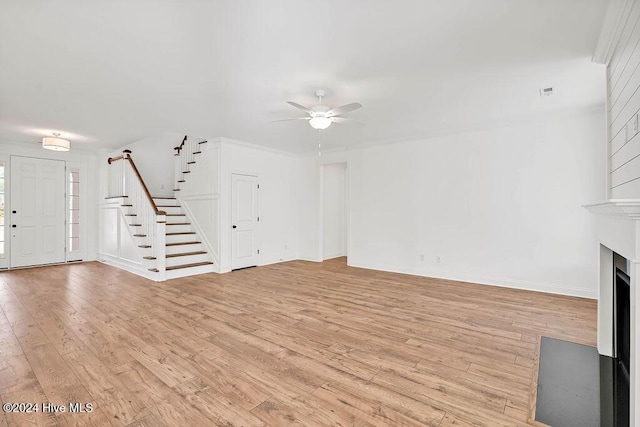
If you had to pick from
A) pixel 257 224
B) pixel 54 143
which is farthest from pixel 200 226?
pixel 54 143

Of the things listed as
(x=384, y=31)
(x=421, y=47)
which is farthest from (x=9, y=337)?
(x=421, y=47)

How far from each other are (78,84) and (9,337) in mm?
2775

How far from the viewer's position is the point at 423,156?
573 cm

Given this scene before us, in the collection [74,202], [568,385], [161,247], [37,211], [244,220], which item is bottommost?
[568,385]

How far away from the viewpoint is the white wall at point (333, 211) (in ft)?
25.8

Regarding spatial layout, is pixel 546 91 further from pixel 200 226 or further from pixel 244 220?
pixel 200 226

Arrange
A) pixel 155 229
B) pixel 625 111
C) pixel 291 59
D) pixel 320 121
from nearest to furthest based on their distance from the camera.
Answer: pixel 625 111 → pixel 291 59 → pixel 320 121 → pixel 155 229

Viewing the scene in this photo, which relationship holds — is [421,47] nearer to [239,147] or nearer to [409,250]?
[409,250]

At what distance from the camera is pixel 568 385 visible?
219 cm

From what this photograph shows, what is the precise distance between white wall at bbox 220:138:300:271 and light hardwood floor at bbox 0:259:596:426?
6.20ft

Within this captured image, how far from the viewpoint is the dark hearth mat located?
6.09 feet

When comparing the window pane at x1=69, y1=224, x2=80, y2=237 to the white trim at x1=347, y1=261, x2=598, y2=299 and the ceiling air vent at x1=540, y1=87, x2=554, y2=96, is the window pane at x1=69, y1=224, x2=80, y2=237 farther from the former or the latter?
the ceiling air vent at x1=540, y1=87, x2=554, y2=96

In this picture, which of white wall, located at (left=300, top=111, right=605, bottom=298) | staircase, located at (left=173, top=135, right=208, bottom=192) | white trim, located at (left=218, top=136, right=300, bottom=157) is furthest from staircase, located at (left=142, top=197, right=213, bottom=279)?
white wall, located at (left=300, top=111, right=605, bottom=298)

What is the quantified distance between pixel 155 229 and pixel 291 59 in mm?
4151
